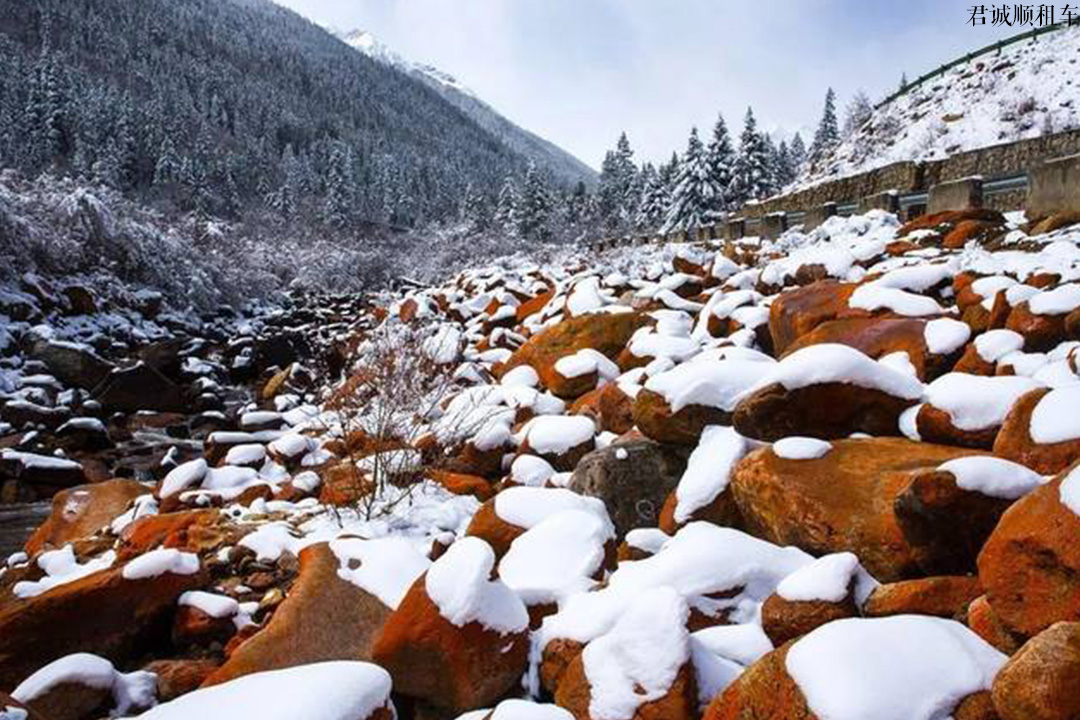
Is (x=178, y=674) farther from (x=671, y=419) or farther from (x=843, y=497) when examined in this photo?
(x=843, y=497)

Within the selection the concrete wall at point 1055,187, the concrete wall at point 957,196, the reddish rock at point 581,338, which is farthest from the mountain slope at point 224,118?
the concrete wall at point 1055,187

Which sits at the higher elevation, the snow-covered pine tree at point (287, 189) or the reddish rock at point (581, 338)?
the snow-covered pine tree at point (287, 189)

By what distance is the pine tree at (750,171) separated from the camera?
4294 centimetres

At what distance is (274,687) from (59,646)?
2.18 m

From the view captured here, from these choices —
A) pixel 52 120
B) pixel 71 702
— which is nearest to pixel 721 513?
pixel 71 702

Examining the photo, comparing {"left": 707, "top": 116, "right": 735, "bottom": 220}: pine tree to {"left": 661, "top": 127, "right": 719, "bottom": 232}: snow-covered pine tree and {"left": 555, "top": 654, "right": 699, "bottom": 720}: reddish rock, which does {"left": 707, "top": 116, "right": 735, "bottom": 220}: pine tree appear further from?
{"left": 555, "top": 654, "right": 699, "bottom": 720}: reddish rock

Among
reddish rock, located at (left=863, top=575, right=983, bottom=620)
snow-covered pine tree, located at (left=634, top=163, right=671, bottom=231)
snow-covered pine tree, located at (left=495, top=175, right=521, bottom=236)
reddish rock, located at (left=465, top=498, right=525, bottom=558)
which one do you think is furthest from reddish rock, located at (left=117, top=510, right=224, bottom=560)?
snow-covered pine tree, located at (left=495, top=175, right=521, bottom=236)

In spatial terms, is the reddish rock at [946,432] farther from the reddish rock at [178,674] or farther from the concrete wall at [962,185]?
the concrete wall at [962,185]

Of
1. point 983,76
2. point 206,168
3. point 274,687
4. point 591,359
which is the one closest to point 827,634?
point 274,687

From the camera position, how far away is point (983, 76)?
27078 millimetres

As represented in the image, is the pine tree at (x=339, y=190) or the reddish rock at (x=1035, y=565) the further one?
the pine tree at (x=339, y=190)

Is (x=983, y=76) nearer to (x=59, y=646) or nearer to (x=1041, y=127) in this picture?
(x=1041, y=127)

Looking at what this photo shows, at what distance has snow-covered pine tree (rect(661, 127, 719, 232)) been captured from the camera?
39625mm

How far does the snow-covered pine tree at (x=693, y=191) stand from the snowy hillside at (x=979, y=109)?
10.1 meters
